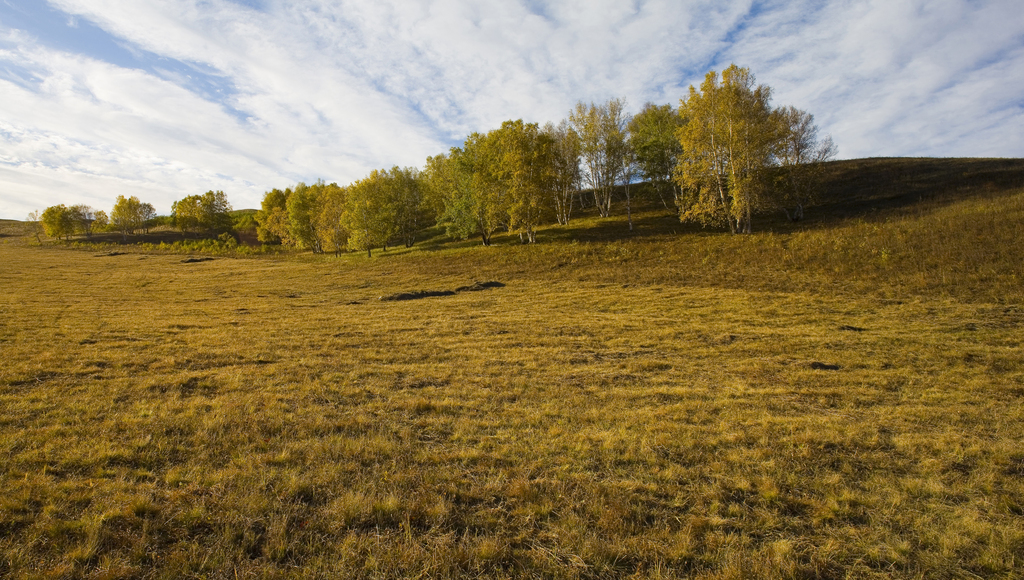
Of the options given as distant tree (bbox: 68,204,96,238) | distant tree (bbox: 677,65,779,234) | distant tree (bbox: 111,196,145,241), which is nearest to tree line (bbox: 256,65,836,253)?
distant tree (bbox: 677,65,779,234)

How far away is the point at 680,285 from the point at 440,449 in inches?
913

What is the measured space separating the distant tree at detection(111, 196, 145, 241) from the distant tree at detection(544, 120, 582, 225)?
316 feet

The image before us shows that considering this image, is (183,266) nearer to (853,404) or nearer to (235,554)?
(235,554)

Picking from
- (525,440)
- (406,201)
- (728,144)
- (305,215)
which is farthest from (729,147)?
(305,215)

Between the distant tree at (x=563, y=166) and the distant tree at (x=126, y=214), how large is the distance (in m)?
96.2

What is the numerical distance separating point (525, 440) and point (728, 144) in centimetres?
3836

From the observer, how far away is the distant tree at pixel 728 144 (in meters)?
35.2

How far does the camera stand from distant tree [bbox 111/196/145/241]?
3396 inches

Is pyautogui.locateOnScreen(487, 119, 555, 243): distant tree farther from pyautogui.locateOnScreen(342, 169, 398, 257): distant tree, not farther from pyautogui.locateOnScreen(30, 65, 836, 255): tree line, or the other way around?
pyautogui.locateOnScreen(342, 169, 398, 257): distant tree

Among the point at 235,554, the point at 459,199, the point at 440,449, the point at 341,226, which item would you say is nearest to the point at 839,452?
the point at 440,449

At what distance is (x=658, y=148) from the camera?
158 feet

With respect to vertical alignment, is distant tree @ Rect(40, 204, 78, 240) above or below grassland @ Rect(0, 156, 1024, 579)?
above

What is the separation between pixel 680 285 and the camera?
1025 inches

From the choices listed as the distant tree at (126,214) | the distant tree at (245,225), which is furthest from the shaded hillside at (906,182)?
the distant tree at (126,214)
